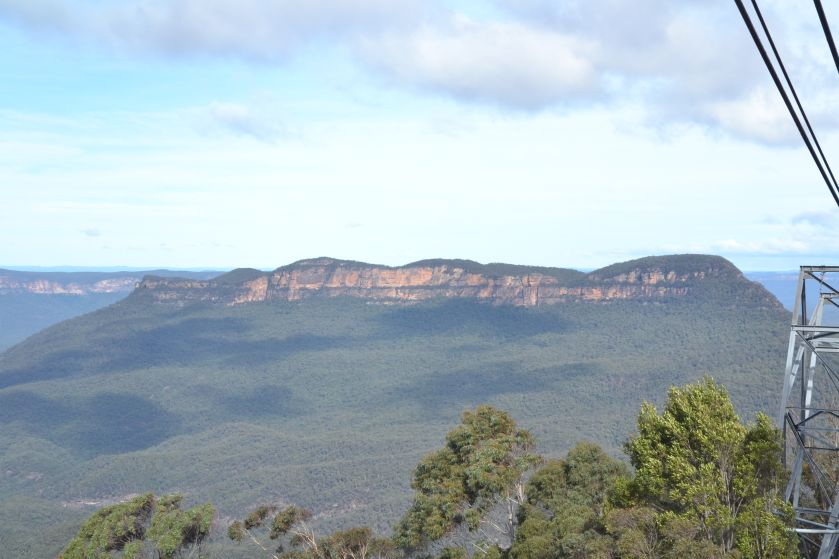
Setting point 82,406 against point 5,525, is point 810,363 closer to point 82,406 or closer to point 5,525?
point 5,525

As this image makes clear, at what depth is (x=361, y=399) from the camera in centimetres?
15975

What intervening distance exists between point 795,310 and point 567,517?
13.0 m

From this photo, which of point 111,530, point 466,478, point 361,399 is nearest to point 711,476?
point 466,478

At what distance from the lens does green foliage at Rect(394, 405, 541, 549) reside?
32.4 meters

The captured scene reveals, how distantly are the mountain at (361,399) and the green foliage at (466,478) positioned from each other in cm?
3475

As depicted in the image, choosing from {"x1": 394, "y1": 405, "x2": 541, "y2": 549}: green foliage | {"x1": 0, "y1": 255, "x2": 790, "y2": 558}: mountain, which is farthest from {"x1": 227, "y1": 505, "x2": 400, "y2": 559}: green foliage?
{"x1": 0, "y1": 255, "x2": 790, "y2": 558}: mountain

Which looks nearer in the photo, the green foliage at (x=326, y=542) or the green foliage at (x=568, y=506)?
the green foliage at (x=568, y=506)

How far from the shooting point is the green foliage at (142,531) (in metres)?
34.3

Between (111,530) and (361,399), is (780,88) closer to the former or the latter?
(111,530)

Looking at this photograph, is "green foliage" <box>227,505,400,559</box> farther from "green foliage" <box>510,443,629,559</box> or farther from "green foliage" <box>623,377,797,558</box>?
"green foliage" <box>623,377,797,558</box>

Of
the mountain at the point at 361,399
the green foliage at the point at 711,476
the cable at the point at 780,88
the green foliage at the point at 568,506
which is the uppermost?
the cable at the point at 780,88

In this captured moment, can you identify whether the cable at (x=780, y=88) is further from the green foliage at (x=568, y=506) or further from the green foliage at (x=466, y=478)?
the green foliage at (x=466, y=478)

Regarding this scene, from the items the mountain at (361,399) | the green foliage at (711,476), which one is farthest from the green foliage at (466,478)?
the mountain at (361,399)

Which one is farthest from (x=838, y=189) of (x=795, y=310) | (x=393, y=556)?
(x=393, y=556)
